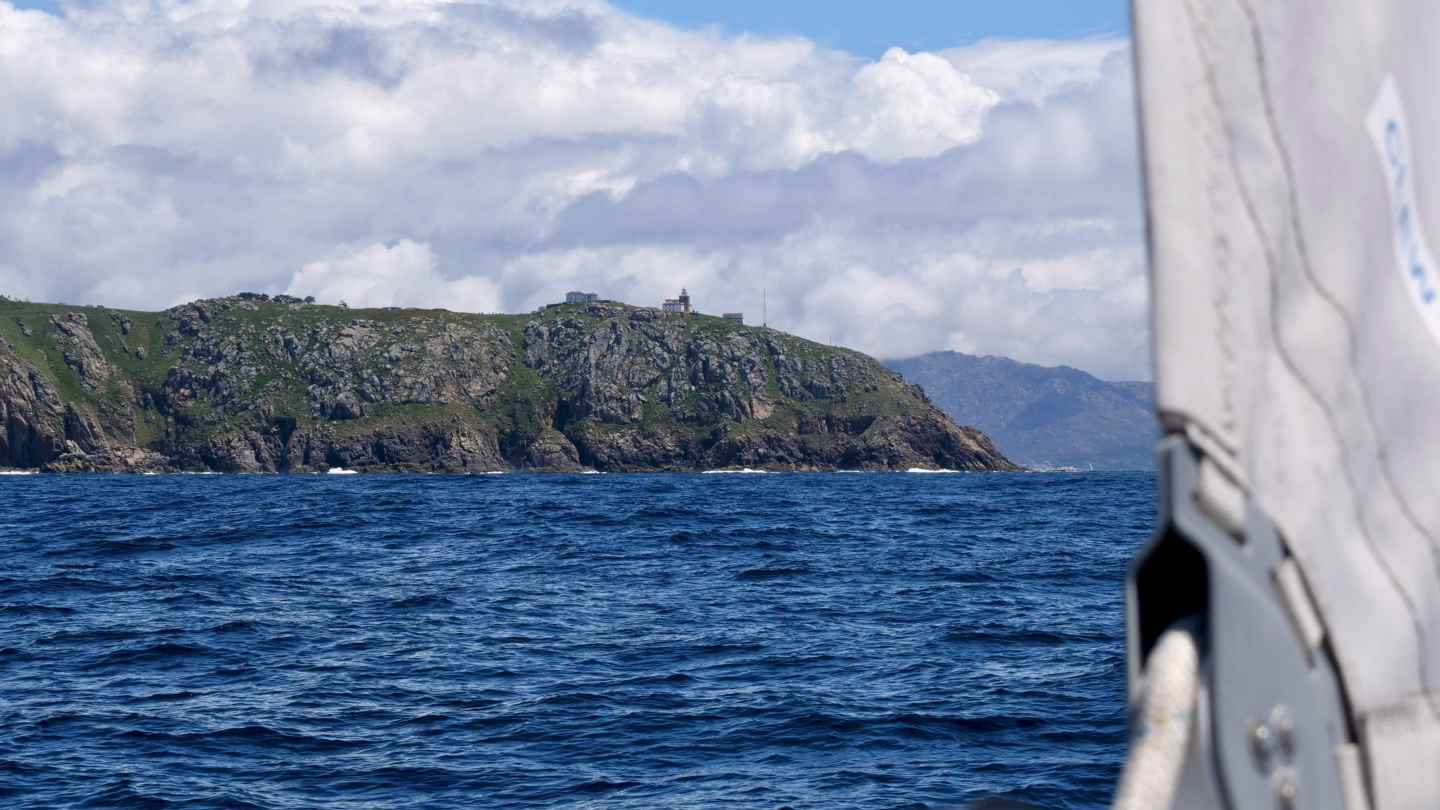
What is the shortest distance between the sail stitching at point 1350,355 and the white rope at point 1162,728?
0.56 m

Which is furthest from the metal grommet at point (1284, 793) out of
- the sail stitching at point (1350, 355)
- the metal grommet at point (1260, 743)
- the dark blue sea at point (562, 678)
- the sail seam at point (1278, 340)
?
the dark blue sea at point (562, 678)

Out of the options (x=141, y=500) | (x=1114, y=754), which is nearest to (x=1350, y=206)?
(x=1114, y=754)

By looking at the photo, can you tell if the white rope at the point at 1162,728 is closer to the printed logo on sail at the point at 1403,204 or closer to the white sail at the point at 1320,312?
the white sail at the point at 1320,312

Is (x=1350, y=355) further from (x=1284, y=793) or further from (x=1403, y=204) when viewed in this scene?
(x=1284, y=793)

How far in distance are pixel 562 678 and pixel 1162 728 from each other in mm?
16805

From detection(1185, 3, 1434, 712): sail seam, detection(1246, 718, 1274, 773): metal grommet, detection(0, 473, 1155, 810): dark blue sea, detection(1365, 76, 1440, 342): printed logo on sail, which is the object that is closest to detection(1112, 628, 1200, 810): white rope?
detection(1246, 718, 1274, 773): metal grommet

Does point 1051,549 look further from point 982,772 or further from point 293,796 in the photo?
point 293,796

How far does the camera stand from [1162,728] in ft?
5.35

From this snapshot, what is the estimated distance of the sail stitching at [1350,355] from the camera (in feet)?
6.22

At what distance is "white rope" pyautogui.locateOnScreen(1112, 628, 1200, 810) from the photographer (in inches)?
62.7

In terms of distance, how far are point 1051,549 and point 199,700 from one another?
93.9ft

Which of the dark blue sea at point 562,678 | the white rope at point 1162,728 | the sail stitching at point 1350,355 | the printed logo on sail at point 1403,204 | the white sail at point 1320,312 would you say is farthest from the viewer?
the dark blue sea at point 562,678

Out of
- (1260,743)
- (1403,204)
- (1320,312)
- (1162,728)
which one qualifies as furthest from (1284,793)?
(1403,204)

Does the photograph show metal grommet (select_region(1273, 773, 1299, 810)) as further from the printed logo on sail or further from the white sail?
the printed logo on sail
